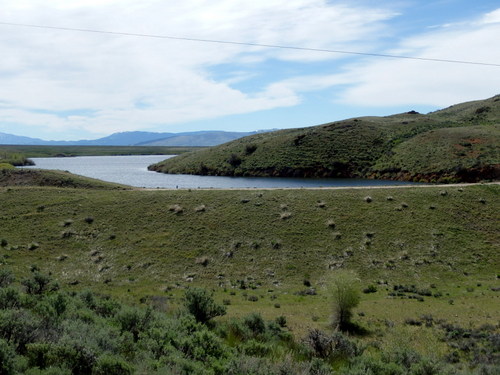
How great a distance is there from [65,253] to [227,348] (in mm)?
27012

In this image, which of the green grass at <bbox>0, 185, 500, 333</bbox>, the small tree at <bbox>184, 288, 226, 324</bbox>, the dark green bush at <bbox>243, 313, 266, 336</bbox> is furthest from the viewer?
the green grass at <bbox>0, 185, 500, 333</bbox>

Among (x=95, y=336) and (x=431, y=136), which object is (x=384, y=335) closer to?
(x=95, y=336)

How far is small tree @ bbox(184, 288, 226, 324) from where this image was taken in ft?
63.6

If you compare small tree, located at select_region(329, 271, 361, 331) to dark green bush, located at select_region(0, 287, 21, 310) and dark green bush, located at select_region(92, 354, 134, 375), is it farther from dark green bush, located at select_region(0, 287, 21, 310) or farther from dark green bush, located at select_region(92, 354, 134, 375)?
dark green bush, located at select_region(0, 287, 21, 310)

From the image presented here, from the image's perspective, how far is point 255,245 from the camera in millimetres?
36812

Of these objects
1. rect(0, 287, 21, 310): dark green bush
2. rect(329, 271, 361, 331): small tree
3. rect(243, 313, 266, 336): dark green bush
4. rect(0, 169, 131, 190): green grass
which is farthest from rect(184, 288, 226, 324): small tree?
rect(0, 169, 131, 190): green grass

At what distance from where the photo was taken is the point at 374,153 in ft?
315

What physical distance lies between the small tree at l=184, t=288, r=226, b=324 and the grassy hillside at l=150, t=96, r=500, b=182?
6673cm

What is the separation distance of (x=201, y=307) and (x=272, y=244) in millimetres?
17911

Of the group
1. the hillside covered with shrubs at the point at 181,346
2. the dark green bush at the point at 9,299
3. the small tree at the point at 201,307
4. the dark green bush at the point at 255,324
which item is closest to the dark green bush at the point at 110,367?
the hillside covered with shrubs at the point at 181,346

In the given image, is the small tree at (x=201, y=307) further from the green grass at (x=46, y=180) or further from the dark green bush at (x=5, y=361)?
the green grass at (x=46, y=180)

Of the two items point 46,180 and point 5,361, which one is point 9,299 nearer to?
point 5,361

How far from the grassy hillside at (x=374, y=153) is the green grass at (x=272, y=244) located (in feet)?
111

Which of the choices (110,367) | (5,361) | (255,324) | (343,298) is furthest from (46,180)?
(110,367)
